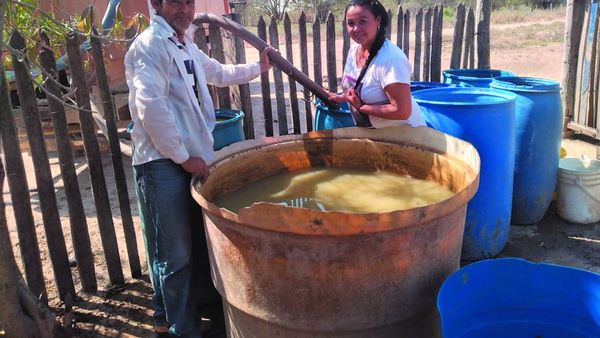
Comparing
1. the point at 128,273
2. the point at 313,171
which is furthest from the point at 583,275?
the point at 128,273

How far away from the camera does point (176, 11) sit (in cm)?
259

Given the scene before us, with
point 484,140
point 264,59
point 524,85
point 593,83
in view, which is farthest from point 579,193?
point 264,59

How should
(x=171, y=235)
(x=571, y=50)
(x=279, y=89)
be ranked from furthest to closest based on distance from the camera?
(x=571, y=50) < (x=279, y=89) < (x=171, y=235)

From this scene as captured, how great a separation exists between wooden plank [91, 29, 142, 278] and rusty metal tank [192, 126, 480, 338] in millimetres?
1152

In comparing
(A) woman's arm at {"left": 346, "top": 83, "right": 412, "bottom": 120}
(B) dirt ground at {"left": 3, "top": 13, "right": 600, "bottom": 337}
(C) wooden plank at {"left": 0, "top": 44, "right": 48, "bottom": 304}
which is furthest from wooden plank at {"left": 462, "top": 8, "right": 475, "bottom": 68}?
(C) wooden plank at {"left": 0, "top": 44, "right": 48, "bottom": 304}

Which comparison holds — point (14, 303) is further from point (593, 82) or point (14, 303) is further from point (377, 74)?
point (593, 82)

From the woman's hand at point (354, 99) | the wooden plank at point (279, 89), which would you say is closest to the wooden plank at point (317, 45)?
the wooden plank at point (279, 89)

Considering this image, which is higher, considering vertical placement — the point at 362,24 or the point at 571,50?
the point at 362,24

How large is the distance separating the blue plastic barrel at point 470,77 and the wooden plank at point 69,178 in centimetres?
341

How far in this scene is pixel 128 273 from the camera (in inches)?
155

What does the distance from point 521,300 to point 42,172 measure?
2860 mm

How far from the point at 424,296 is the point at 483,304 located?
250 mm

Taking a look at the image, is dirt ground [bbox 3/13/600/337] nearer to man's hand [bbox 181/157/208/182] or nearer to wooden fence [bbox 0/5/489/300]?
wooden fence [bbox 0/5/489/300]

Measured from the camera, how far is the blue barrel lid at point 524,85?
4.13m
